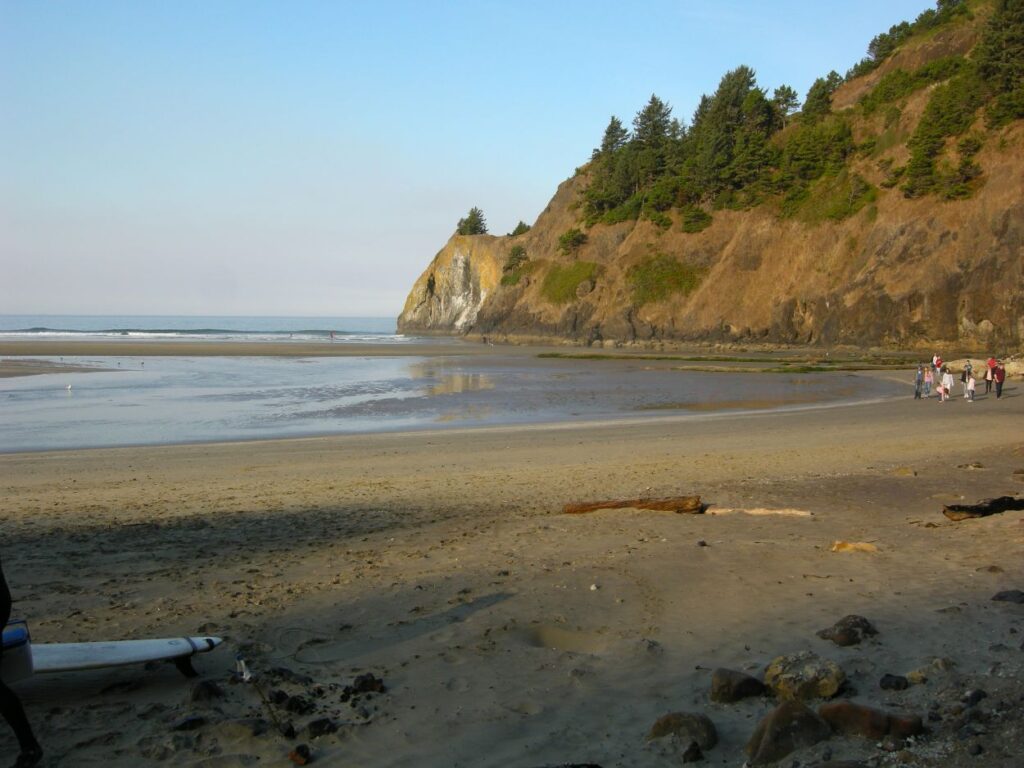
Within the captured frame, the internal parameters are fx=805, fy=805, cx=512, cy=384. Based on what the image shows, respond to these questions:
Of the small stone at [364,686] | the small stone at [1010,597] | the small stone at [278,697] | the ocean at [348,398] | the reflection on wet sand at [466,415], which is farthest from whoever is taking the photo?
the reflection on wet sand at [466,415]

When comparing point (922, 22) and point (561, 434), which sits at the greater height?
point (922, 22)

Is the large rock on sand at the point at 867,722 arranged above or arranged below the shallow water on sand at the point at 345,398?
above

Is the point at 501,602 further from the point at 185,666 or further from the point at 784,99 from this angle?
the point at 784,99

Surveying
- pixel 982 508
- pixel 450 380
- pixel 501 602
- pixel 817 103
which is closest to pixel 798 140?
pixel 817 103

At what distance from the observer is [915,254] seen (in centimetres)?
5138

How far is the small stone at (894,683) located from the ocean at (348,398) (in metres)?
15.8

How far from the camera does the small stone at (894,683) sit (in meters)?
4.35

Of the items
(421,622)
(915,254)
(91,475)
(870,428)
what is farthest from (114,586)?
(915,254)

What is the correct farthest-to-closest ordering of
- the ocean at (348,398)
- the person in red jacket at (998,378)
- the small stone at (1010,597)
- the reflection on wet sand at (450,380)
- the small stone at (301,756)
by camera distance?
the reflection on wet sand at (450,380) → the person in red jacket at (998,378) → the ocean at (348,398) → the small stone at (1010,597) → the small stone at (301,756)

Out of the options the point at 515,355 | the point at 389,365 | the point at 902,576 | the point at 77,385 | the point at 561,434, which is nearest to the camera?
the point at 902,576

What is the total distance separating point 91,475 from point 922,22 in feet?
293

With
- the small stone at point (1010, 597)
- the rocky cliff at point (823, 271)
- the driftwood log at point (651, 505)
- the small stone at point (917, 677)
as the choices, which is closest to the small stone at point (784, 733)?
the small stone at point (917, 677)

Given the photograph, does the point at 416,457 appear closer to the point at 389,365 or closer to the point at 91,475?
the point at 91,475

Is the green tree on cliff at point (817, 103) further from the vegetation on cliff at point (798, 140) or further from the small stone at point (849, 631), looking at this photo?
the small stone at point (849, 631)
